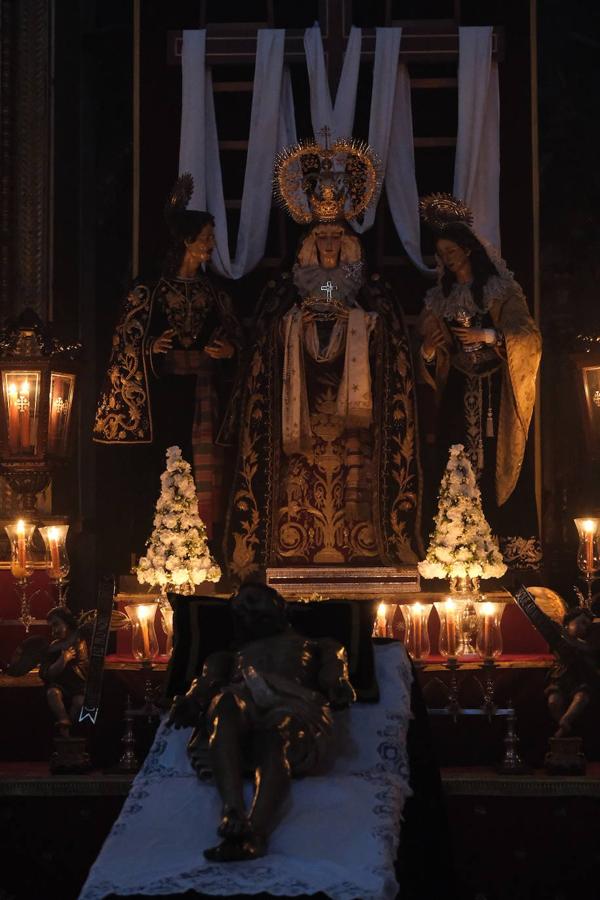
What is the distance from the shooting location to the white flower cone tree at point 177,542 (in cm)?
849

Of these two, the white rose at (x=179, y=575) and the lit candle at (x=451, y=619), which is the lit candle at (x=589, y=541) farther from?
the white rose at (x=179, y=575)

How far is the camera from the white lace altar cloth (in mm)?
5016

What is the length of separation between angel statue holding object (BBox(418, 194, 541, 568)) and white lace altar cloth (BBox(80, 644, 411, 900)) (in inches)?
134

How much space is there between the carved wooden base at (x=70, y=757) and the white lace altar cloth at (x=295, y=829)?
71.8 inches

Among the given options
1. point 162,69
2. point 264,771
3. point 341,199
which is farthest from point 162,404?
point 264,771

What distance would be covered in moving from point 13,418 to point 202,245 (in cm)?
147

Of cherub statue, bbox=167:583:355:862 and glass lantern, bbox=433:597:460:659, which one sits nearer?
cherub statue, bbox=167:583:355:862

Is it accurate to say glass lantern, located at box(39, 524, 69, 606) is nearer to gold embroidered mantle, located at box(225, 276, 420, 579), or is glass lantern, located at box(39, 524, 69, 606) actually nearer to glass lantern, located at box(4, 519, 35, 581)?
glass lantern, located at box(4, 519, 35, 581)

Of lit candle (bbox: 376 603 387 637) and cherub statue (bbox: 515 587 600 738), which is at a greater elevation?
lit candle (bbox: 376 603 387 637)

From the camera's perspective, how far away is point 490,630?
7922 mm

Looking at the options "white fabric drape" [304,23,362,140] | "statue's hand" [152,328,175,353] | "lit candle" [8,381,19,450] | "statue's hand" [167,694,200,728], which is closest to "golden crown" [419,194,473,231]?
"white fabric drape" [304,23,362,140]

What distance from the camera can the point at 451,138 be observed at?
10.3 m

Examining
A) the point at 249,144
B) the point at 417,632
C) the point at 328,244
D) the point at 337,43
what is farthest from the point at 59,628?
the point at 337,43

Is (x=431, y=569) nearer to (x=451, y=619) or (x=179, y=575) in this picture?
(x=451, y=619)
